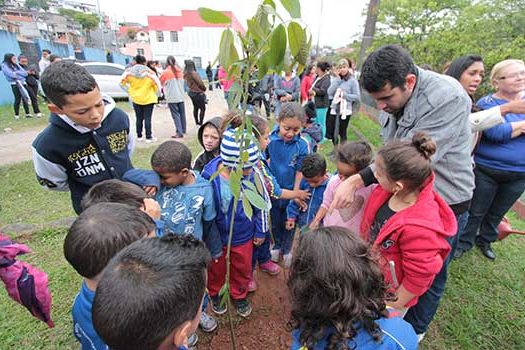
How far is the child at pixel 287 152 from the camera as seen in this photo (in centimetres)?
262

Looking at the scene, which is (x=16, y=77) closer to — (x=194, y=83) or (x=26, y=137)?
(x=26, y=137)

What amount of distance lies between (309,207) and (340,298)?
5.25 feet

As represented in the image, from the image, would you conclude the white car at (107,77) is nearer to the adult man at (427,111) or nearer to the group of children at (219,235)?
the group of children at (219,235)

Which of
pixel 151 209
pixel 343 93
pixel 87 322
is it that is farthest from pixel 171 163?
pixel 343 93

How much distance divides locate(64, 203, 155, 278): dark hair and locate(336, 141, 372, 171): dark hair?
1.34 metres

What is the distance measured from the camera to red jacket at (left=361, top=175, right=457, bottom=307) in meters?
1.39

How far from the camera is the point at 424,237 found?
1383mm

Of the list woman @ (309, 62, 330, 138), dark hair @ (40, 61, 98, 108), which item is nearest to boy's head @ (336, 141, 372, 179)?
dark hair @ (40, 61, 98, 108)

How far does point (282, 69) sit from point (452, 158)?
128 cm

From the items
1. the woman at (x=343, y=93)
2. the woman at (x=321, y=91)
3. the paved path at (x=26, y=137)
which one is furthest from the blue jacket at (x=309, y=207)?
the woman at (x=321, y=91)

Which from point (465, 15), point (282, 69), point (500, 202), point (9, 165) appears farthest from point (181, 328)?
point (465, 15)

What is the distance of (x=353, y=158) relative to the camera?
1979mm

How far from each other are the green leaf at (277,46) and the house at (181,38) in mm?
39045

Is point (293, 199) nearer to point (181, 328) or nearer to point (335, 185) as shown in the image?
point (335, 185)
